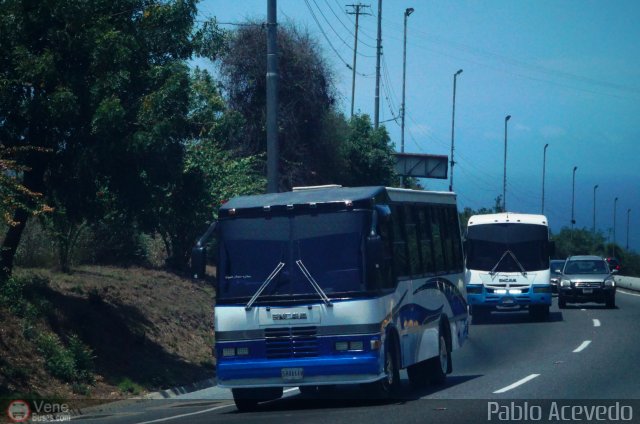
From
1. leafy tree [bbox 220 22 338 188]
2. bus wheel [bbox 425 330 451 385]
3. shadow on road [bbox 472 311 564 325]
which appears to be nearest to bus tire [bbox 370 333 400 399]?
bus wheel [bbox 425 330 451 385]

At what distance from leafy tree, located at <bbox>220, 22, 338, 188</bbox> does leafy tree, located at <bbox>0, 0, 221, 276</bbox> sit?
18243 millimetres

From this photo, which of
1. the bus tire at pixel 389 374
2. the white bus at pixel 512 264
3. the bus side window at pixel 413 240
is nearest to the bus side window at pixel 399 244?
the bus side window at pixel 413 240

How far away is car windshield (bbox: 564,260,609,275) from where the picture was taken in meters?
37.7

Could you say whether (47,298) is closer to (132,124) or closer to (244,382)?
(132,124)

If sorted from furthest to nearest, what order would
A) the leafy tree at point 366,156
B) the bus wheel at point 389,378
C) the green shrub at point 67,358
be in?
1. the leafy tree at point 366,156
2. the green shrub at point 67,358
3. the bus wheel at point 389,378

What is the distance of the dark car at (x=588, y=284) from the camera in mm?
36969

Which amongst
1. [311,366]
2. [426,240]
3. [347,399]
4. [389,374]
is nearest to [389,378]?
[389,374]

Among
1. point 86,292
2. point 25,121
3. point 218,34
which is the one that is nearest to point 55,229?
point 86,292

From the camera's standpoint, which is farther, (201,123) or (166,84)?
(201,123)

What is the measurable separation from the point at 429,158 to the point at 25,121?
29.6 metres

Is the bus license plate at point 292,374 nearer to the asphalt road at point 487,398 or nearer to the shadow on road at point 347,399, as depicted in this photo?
the asphalt road at point 487,398

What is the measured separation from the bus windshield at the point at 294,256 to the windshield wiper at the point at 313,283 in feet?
0.07

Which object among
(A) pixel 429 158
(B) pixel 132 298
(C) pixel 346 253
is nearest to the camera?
(C) pixel 346 253

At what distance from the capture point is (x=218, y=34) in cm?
2078
